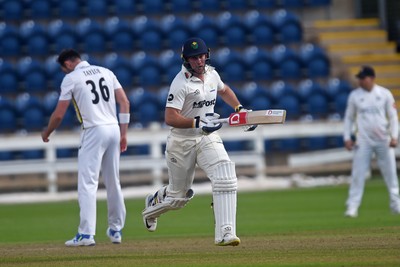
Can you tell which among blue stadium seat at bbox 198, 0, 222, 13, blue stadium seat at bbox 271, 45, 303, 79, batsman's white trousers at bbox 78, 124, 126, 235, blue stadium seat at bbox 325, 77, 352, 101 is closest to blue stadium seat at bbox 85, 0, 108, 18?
blue stadium seat at bbox 198, 0, 222, 13

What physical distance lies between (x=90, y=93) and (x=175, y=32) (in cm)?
1540

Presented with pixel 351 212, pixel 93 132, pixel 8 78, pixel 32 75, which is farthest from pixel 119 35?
pixel 93 132

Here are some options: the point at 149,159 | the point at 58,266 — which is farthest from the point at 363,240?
the point at 149,159

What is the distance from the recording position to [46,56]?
28406 millimetres

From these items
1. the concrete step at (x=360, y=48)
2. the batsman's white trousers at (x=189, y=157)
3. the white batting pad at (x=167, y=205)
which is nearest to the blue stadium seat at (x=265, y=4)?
the concrete step at (x=360, y=48)

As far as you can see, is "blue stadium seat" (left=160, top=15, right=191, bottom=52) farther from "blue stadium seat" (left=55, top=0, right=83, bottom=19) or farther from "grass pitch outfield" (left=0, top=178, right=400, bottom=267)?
"grass pitch outfield" (left=0, top=178, right=400, bottom=267)

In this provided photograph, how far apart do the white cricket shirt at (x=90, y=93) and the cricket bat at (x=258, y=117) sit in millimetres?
2758

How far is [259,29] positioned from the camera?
28812 mm

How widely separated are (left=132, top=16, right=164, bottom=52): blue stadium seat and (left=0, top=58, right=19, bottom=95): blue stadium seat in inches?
142

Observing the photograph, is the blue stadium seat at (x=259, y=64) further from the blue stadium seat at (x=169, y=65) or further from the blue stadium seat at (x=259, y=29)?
the blue stadium seat at (x=169, y=65)

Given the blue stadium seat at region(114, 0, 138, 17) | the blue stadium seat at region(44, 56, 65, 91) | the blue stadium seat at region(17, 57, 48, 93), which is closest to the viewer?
the blue stadium seat at region(17, 57, 48, 93)

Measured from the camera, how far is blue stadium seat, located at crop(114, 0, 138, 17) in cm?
2914

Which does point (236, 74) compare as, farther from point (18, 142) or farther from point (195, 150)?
point (195, 150)

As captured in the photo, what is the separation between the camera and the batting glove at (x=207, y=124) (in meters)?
10.8
